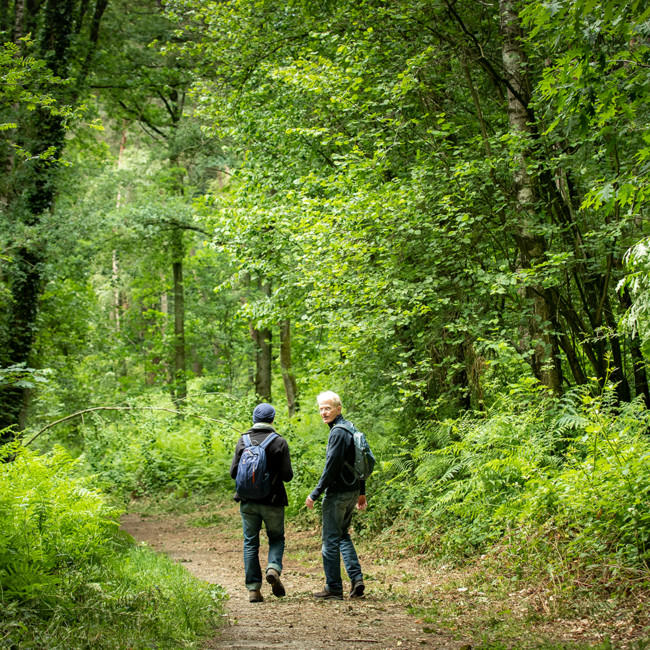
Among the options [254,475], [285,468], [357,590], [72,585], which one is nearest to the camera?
→ [72,585]

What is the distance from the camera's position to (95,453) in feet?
40.4

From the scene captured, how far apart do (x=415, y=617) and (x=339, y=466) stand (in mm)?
1663

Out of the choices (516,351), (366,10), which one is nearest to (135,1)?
(366,10)

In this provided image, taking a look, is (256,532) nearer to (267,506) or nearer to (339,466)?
(267,506)

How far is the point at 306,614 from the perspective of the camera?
5824 mm

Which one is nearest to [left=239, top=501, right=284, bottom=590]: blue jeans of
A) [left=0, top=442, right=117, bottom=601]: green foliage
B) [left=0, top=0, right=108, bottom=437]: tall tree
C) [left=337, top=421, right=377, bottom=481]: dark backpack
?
[left=337, top=421, right=377, bottom=481]: dark backpack

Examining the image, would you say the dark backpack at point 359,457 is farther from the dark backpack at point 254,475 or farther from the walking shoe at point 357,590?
the walking shoe at point 357,590

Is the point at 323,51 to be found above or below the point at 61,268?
above

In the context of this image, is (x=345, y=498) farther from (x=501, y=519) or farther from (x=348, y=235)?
(x=348, y=235)

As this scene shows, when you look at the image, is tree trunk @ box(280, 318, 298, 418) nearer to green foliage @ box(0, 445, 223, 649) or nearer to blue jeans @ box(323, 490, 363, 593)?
green foliage @ box(0, 445, 223, 649)

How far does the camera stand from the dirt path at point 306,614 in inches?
187

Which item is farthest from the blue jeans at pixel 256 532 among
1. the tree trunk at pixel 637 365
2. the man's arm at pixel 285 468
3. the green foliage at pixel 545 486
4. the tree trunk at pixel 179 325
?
the tree trunk at pixel 179 325

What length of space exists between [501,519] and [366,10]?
30.3 feet

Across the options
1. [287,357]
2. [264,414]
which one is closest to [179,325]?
[287,357]
